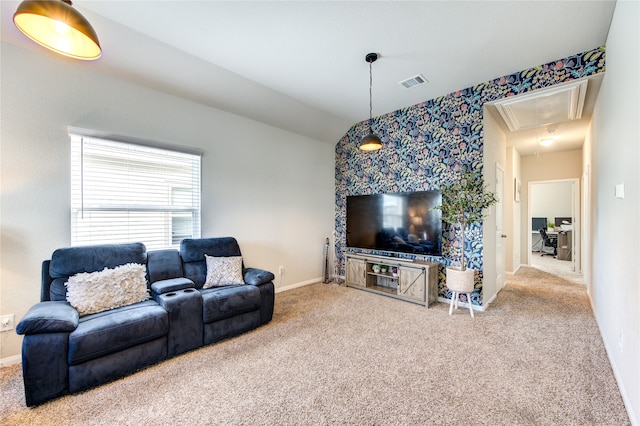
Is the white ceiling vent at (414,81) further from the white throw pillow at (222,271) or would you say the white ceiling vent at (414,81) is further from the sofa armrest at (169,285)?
the sofa armrest at (169,285)

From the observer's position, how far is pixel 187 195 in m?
3.47

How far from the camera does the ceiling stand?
225 centimetres

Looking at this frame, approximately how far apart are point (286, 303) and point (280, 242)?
1.05 meters

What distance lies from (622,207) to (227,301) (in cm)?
338

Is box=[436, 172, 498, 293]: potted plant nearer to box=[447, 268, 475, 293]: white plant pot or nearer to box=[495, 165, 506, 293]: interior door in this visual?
box=[447, 268, 475, 293]: white plant pot

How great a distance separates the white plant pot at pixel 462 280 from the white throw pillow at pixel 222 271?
2.60 metres

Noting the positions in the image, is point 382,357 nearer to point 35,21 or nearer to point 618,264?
point 618,264

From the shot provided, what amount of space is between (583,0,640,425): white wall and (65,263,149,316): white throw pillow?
3714 millimetres

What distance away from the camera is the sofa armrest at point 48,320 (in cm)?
179

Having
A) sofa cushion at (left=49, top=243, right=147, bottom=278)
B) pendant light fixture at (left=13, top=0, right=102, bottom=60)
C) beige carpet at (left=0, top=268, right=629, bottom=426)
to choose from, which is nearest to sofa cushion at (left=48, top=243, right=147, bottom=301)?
sofa cushion at (left=49, top=243, right=147, bottom=278)

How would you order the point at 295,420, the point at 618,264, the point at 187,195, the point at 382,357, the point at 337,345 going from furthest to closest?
1. the point at 187,195
2. the point at 337,345
3. the point at 382,357
4. the point at 618,264
5. the point at 295,420

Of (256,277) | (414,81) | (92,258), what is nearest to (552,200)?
(414,81)

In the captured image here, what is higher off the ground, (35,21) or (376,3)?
(376,3)

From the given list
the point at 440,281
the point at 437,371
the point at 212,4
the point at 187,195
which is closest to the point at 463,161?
the point at 440,281
